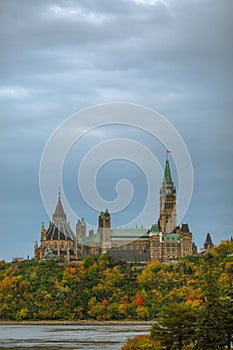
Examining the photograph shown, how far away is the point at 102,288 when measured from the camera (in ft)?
490

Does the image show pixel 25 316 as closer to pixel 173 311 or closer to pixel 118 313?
pixel 118 313

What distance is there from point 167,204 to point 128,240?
45.8 ft

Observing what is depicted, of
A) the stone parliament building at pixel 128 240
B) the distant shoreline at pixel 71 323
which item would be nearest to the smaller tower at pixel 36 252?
the stone parliament building at pixel 128 240

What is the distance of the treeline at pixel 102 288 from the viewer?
→ 140m

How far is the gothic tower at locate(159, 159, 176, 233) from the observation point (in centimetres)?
19177

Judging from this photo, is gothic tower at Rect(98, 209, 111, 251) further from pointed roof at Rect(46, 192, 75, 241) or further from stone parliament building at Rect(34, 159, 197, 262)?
pointed roof at Rect(46, 192, 75, 241)

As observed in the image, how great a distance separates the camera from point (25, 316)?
14250 centimetres

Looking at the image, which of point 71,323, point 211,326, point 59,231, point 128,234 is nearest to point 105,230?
point 128,234

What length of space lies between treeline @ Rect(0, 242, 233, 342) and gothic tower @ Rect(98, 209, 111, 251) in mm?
24136

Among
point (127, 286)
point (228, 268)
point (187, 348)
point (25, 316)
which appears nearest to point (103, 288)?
point (127, 286)

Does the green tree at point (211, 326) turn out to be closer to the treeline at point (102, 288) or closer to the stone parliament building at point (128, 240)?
the treeline at point (102, 288)

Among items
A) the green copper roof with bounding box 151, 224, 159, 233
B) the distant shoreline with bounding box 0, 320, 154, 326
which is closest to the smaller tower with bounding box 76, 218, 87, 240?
the green copper roof with bounding box 151, 224, 159, 233

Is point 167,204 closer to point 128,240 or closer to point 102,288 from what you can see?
point 128,240

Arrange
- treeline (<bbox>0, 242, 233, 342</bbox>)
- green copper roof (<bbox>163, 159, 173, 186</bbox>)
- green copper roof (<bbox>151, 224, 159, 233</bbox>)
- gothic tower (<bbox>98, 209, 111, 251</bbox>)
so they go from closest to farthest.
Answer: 1. treeline (<bbox>0, 242, 233, 342</bbox>)
2. green copper roof (<bbox>151, 224, 159, 233</bbox>)
3. gothic tower (<bbox>98, 209, 111, 251</bbox>)
4. green copper roof (<bbox>163, 159, 173, 186</bbox>)
